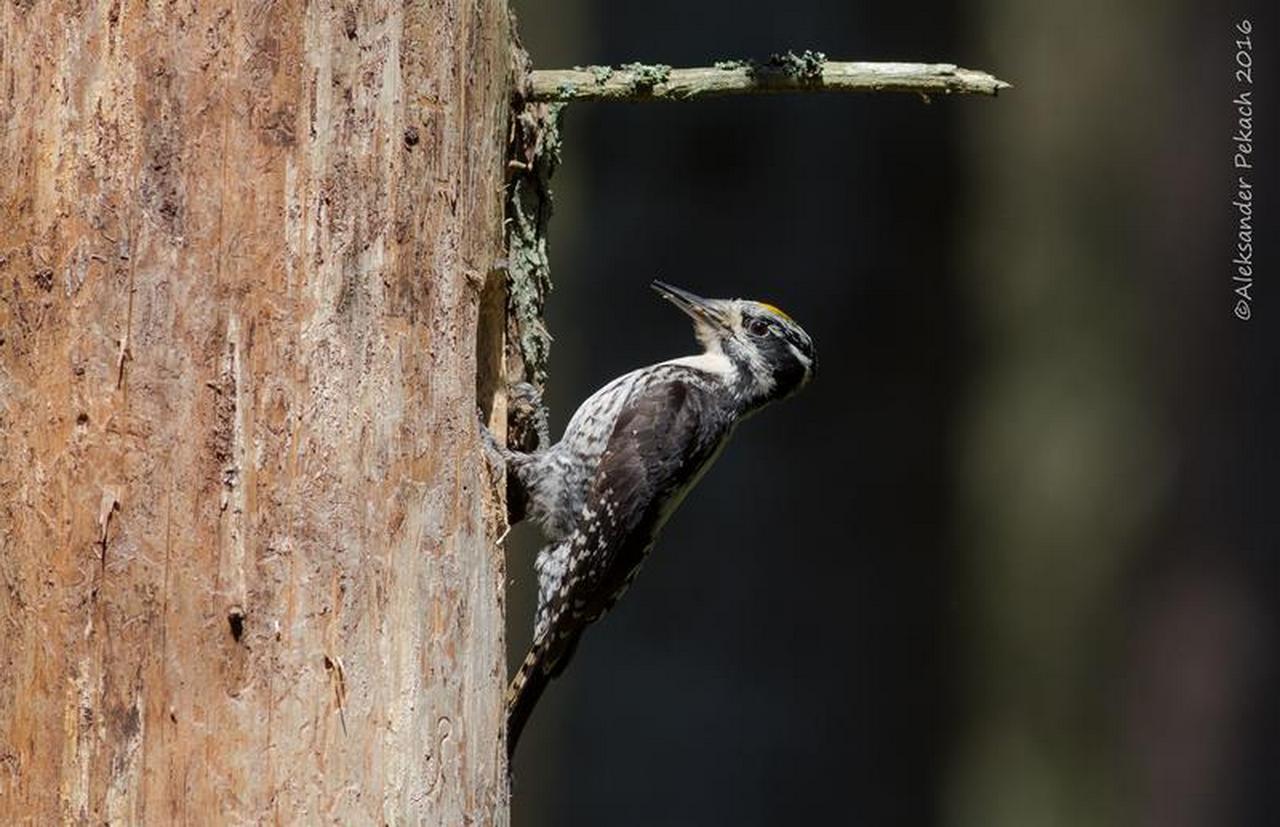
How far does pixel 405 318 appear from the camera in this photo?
3754 mm

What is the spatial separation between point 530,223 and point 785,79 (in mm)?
841

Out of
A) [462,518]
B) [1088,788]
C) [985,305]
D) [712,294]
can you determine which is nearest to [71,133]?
[462,518]

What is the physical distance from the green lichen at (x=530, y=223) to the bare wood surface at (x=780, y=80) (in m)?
0.34

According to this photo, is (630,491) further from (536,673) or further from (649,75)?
(649,75)

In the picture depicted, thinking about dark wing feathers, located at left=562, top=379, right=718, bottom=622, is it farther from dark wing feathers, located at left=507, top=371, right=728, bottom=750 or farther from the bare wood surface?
the bare wood surface

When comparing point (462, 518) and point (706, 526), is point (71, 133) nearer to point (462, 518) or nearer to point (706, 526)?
point (462, 518)

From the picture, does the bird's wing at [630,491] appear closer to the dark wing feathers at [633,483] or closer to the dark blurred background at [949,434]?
the dark wing feathers at [633,483]

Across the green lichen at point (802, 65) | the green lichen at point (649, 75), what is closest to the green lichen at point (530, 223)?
the green lichen at point (649, 75)

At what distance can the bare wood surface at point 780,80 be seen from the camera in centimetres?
404

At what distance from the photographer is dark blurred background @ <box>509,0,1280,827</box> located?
515 centimetres

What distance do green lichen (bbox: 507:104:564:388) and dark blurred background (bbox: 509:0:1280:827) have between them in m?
0.42

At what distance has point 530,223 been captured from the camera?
4727 mm

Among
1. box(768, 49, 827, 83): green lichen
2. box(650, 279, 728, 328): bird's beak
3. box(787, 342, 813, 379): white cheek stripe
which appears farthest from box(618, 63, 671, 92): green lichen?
box(787, 342, 813, 379): white cheek stripe

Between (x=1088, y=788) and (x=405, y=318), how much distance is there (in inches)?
120
